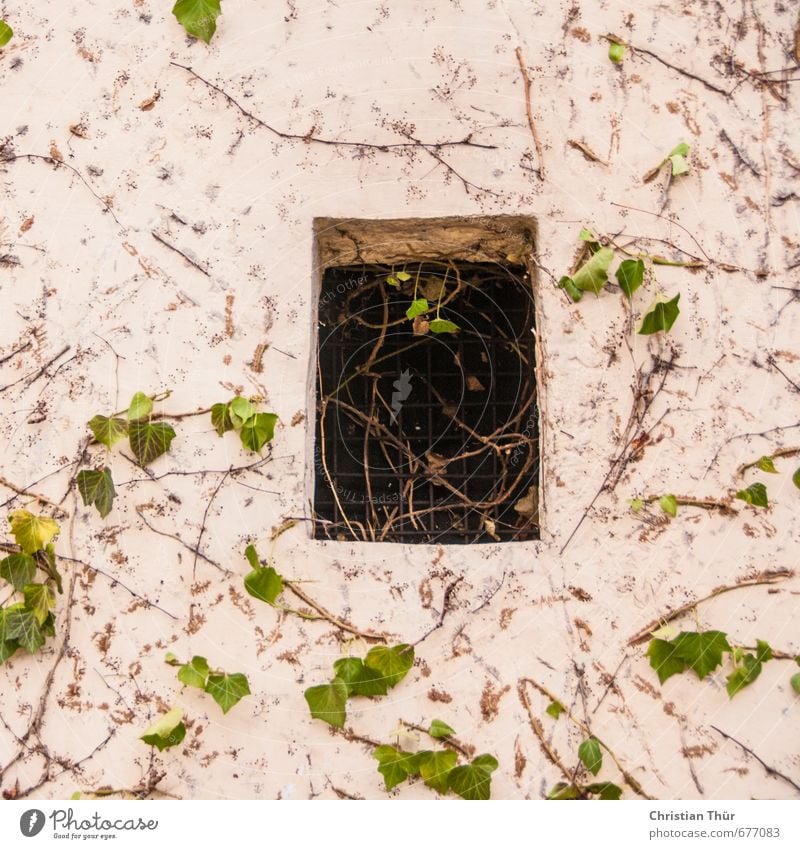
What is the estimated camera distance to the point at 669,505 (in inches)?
96.9

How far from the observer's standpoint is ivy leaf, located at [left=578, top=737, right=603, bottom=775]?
7.75 feet

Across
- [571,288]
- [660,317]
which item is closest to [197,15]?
[571,288]

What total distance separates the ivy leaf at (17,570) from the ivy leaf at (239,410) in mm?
670

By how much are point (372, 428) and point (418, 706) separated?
988 millimetres

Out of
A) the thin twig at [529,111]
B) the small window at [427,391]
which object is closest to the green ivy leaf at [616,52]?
the thin twig at [529,111]

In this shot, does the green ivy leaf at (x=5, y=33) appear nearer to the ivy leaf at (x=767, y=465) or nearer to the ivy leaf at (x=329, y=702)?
the ivy leaf at (x=329, y=702)

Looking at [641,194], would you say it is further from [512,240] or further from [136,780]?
[136,780]

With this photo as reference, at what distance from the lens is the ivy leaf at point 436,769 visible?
7.78 ft

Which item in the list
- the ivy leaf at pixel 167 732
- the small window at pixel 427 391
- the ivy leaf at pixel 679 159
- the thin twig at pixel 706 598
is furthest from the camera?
the small window at pixel 427 391

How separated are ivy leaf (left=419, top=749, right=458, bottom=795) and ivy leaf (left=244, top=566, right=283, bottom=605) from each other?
0.59 meters

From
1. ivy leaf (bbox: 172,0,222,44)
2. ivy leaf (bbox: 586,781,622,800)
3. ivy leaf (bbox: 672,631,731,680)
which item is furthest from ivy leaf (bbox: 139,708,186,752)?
ivy leaf (bbox: 172,0,222,44)

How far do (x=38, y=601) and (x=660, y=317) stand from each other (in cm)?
187

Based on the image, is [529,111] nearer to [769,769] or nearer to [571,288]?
[571,288]

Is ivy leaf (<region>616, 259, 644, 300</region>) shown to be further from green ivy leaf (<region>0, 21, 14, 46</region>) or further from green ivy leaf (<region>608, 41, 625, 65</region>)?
green ivy leaf (<region>0, 21, 14, 46</region>)
